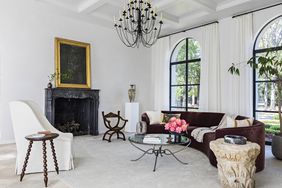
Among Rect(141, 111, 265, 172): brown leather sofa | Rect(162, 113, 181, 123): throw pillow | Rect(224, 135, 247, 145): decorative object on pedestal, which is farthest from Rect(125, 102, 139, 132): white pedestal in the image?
Rect(224, 135, 247, 145): decorative object on pedestal

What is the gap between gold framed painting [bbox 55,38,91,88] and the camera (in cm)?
616

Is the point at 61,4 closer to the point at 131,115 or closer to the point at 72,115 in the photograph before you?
the point at 72,115

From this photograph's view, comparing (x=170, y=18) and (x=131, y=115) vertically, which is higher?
(x=170, y=18)

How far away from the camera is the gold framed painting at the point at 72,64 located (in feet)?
20.2

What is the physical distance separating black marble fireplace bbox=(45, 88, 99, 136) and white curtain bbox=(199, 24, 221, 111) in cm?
328

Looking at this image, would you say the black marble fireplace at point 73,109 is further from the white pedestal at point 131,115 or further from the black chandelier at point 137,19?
the black chandelier at point 137,19

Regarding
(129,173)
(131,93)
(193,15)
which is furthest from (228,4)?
(129,173)

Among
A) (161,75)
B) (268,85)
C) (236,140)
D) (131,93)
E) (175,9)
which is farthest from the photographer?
(161,75)

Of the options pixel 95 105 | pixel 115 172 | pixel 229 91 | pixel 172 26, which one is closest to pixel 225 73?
pixel 229 91

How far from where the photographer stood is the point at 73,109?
6.73m

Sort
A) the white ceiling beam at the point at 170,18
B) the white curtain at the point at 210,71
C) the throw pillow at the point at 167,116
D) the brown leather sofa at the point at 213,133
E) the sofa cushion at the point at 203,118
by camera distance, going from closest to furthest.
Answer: the brown leather sofa at the point at 213,133, the sofa cushion at the point at 203,118, the throw pillow at the point at 167,116, the white curtain at the point at 210,71, the white ceiling beam at the point at 170,18

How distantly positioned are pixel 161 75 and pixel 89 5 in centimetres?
360

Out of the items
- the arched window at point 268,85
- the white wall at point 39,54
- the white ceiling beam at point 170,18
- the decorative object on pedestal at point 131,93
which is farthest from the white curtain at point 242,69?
the white wall at point 39,54

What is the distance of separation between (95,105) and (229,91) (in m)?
3.92
